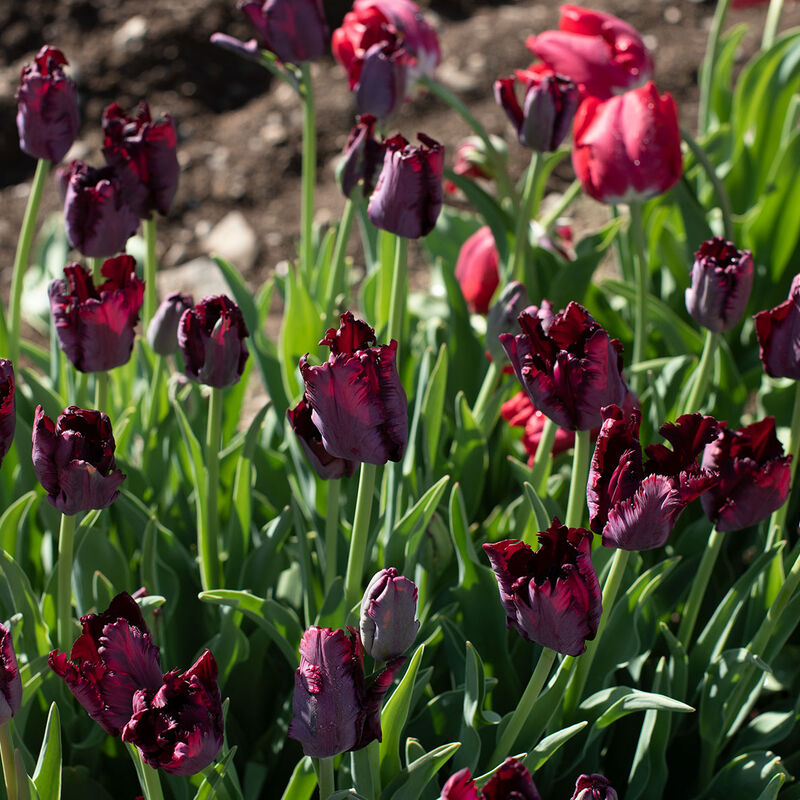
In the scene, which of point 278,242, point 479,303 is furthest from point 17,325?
point 278,242

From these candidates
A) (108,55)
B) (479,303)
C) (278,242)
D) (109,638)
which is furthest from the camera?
(108,55)

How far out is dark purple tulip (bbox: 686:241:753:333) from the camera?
2.83 feet

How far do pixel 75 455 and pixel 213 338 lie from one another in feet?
0.51

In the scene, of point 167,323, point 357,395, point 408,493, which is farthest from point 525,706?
point 167,323

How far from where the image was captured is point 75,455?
67 centimetres

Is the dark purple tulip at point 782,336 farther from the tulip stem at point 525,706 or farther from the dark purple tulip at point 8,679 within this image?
the dark purple tulip at point 8,679

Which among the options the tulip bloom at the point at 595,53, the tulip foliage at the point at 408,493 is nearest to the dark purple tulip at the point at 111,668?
the tulip foliage at the point at 408,493

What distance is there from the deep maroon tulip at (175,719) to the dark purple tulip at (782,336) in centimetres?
43

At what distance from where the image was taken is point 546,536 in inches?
24.0

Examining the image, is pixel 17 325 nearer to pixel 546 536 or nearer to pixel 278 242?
pixel 546 536

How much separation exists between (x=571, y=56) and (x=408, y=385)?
0.39 meters

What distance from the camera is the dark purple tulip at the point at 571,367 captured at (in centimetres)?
68

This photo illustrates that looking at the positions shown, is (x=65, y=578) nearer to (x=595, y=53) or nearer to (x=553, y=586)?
(x=553, y=586)

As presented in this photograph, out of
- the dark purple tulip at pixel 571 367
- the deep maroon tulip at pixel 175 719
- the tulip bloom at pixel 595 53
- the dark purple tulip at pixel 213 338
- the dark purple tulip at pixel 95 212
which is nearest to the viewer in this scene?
the deep maroon tulip at pixel 175 719
